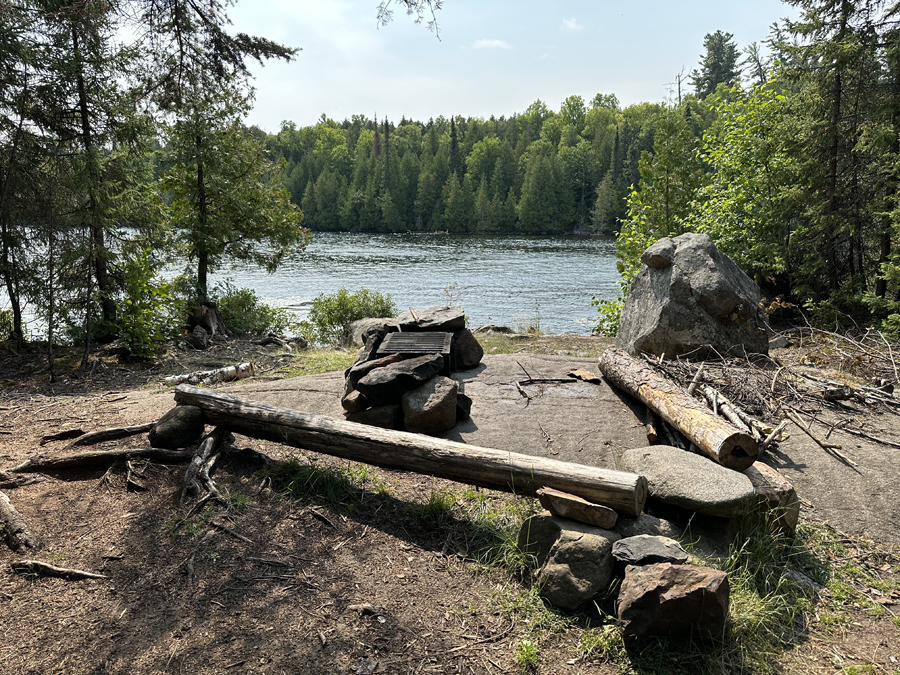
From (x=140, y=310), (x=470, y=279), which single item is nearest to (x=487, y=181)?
(x=470, y=279)

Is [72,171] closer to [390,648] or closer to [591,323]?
[390,648]

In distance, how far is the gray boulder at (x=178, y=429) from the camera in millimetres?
5242

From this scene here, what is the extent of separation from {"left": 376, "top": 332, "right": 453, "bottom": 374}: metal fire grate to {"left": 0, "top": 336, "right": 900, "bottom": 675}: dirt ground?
2019mm

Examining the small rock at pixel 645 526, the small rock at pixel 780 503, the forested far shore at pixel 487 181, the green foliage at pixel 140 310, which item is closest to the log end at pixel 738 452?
the small rock at pixel 780 503

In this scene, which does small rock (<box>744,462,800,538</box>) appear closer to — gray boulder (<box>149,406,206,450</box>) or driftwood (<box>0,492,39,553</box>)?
gray boulder (<box>149,406,206,450</box>)

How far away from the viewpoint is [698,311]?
8484 millimetres

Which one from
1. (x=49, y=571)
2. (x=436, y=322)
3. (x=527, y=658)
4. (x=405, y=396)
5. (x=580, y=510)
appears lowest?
(x=527, y=658)

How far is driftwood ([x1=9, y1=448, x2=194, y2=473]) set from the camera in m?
4.89

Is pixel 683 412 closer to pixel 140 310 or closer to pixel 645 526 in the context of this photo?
pixel 645 526

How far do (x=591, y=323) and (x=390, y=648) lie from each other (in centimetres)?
1657

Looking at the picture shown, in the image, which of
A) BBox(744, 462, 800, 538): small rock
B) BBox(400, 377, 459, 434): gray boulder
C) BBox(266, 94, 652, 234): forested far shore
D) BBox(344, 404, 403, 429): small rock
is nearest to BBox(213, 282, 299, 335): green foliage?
BBox(344, 404, 403, 429): small rock

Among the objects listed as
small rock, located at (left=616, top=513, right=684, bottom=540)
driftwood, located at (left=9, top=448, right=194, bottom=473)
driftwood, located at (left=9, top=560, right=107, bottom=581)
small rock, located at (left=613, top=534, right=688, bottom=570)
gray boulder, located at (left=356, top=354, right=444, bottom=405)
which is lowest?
driftwood, located at (left=9, top=560, right=107, bottom=581)

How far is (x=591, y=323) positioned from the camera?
1875 centimetres

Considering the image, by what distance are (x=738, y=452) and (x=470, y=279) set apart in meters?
26.8
